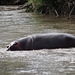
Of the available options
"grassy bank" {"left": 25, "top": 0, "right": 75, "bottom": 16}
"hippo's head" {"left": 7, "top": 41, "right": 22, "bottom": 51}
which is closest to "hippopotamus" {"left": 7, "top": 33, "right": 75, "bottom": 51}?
"hippo's head" {"left": 7, "top": 41, "right": 22, "bottom": 51}

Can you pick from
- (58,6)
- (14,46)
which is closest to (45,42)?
(14,46)

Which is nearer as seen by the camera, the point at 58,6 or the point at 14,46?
the point at 14,46

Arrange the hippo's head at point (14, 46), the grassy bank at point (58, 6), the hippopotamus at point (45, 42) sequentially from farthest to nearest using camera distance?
the grassy bank at point (58, 6) < the hippopotamus at point (45, 42) < the hippo's head at point (14, 46)

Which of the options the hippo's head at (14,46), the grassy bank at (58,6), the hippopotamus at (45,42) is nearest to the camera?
the hippo's head at (14,46)

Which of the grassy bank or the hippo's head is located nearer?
the hippo's head

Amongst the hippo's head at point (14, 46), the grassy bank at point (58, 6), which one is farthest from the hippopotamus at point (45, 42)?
the grassy bank at point (58, 6)

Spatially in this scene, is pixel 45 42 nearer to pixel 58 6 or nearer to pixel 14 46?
pixel 14 46

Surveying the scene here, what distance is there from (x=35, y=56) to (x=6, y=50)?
1.28 meters

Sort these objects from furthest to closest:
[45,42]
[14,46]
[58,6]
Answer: [58,6] → [45,42] → [14,46]

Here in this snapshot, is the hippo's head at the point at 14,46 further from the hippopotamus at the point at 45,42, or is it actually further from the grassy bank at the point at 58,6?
the grassy bank at the point at 58,6

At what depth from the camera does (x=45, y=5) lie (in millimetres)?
28625

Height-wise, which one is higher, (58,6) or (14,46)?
(14,46)

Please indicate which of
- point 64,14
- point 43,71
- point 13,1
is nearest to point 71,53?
point 43,71

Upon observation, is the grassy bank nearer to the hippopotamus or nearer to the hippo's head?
the hippopotamus
